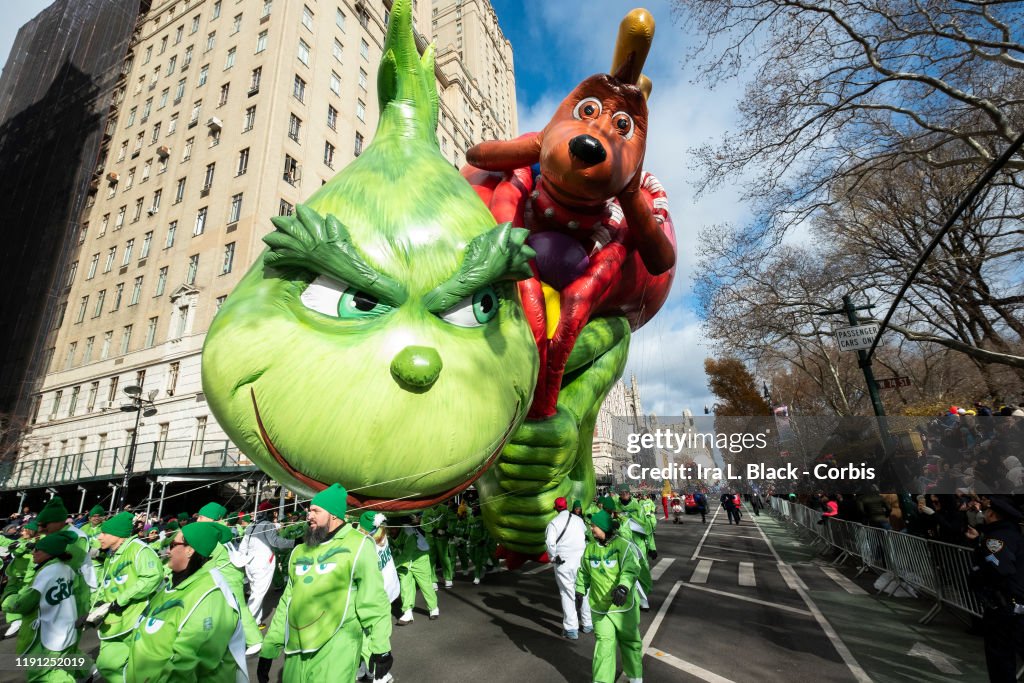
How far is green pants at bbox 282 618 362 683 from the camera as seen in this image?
8.89ft

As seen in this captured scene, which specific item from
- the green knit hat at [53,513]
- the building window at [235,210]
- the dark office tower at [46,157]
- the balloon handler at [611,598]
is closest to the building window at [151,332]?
the building window at [235,210]

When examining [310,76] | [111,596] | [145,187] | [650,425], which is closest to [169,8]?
[145,187]

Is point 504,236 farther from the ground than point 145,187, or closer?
closer

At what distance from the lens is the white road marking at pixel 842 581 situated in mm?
8469

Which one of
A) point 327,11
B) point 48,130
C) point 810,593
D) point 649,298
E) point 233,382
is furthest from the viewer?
point 48,130

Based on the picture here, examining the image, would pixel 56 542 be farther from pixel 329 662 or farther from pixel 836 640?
pixel 836 640

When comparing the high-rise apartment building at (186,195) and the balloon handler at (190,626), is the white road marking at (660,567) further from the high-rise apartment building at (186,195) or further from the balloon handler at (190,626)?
the high-rise apartment building at (186,195)

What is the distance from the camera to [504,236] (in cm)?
187

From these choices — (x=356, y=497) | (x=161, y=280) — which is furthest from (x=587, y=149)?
(x=161, y=280)

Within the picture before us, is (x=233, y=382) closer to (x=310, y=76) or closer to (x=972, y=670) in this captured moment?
(x=972, y=670)

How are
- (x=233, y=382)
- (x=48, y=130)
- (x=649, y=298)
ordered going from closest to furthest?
1. (x=233, y=382)
2. (x=649, y=298)
3. (x=48, y=130)

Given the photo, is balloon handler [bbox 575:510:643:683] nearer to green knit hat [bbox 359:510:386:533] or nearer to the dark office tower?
green knit hat [bbox 359:510:386:533]

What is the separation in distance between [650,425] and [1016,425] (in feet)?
39.0

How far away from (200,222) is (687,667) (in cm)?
2197
